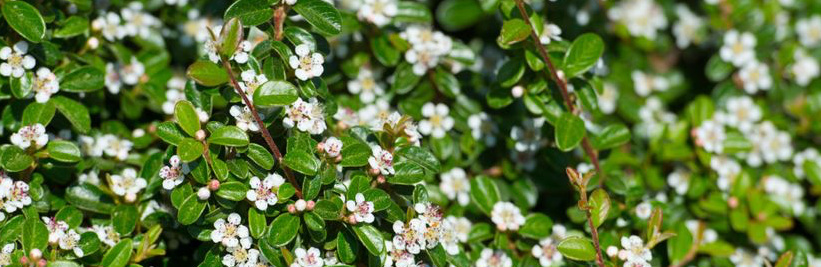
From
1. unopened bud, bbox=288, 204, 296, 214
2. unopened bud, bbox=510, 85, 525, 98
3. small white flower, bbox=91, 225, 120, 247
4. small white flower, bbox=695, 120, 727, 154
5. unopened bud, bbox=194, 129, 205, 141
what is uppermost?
unopened bud, bbox=194, 129, 205, 141

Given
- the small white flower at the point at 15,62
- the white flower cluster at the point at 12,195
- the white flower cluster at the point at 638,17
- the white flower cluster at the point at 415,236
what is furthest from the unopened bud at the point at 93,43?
the white flower cluster at the point at 638,17

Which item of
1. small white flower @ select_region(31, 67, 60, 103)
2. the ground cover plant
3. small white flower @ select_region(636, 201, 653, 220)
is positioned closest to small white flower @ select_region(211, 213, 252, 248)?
the ground cover plant

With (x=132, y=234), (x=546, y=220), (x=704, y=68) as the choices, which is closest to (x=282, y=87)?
(x=132, y=234)

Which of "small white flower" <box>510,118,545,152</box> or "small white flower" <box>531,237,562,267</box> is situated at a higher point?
"small white flower" <box>510,118,545,152</box>

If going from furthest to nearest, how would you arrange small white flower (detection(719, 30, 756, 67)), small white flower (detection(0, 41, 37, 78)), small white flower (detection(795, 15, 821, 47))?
small white flower (detection(795, 15, 821, 47))
small white flower (detection(719, 30, 756, 67))
small white flower (detection(0, 41, 37, 78))

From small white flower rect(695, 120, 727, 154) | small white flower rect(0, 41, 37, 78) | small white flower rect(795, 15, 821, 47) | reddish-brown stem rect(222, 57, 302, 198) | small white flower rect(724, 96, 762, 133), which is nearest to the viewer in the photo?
reddish-brown stem rect(222, 57, 302, 198)

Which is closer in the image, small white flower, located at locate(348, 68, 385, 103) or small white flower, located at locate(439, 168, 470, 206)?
small white flower, located at locate(439, 168, 470, 206)

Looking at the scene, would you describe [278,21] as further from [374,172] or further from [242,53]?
[374,172]

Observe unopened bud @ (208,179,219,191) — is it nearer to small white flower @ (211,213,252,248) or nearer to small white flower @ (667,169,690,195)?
small white flower @ (211,213,252,248)
